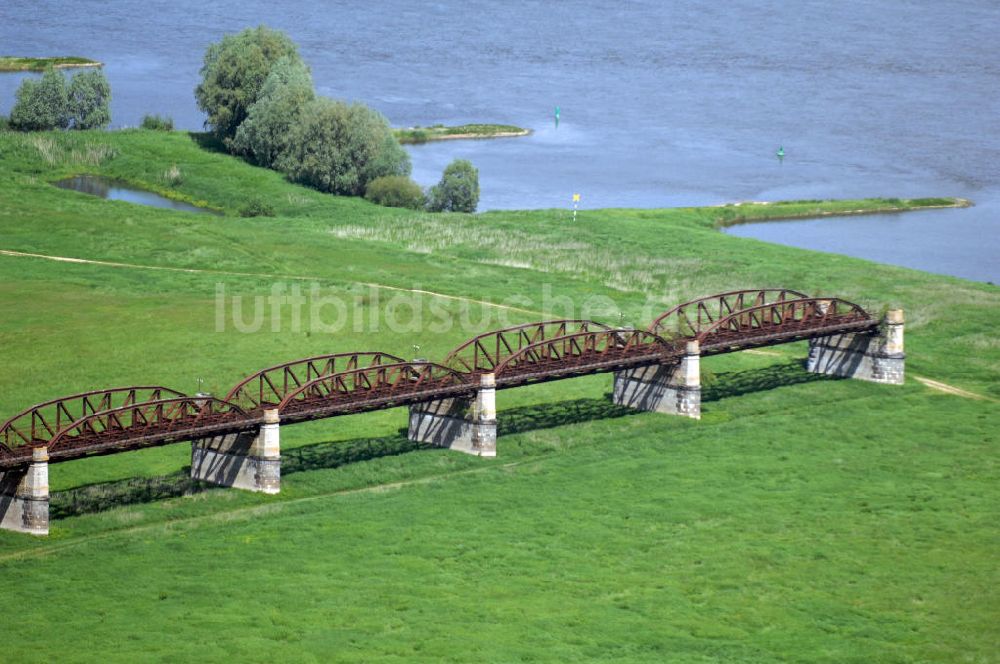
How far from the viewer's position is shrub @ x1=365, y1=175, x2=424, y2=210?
616ft

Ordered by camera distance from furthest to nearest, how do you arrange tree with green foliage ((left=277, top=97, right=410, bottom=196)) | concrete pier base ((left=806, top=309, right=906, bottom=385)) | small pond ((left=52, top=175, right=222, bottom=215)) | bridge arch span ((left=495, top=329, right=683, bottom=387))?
tree with green foliage ((left=277, top=97, right=410, bottom=196)), small pond ((left=52, top=175, right=222, bottom=215)), concrete pier base ((left=806, top=309, right=906, bottom=385)), bridge arch span ((left=495, top=329, right=683, bottom=387))

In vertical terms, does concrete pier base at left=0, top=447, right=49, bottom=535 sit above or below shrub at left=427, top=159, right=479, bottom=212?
below

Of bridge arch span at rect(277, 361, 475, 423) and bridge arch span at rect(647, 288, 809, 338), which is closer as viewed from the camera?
bridge arch span at rect(277, 361, 475, 423)

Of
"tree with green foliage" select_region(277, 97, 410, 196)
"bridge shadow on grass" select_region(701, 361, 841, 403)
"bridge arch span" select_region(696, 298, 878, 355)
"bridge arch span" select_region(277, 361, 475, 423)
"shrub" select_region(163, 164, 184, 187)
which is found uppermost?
"tree with green foliage" select_region(277, 97, 410, 196)

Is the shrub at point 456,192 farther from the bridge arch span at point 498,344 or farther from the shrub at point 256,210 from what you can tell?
the bridge arch span at point 498,344

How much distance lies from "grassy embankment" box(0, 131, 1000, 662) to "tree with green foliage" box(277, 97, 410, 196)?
32269 mm

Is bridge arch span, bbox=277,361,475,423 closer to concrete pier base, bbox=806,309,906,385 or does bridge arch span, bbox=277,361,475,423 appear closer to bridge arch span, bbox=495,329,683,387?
bridge arch span, bbox=495,329,683,387

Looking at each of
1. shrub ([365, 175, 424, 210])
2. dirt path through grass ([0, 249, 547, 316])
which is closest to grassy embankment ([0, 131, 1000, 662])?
dirt path through grass ([0, 249, 547, 316])

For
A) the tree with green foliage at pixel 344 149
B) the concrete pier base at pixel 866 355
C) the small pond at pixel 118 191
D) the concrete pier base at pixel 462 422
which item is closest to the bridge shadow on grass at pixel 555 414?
the concrete pier base at pixel 462 422

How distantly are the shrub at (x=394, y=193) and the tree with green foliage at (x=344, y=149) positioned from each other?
232cm

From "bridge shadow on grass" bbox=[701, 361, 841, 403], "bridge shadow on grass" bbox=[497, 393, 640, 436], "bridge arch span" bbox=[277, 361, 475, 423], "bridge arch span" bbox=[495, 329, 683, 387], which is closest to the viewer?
"bridge arch span" bbox=[277, 361, 475, 423]

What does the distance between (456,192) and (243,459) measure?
293 ft

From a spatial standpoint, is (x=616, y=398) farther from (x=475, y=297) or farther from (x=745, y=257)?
(x=745, y=257)

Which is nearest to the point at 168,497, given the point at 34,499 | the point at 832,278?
the point at 34,499
